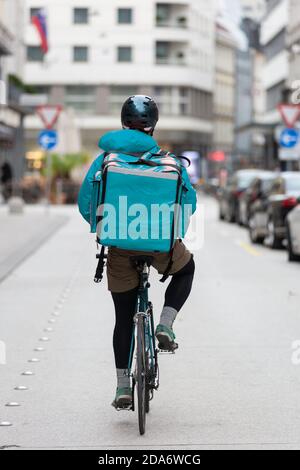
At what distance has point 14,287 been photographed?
1706 cm

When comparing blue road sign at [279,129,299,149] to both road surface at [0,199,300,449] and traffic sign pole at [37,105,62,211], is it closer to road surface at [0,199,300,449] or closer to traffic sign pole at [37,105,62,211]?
traffic sign pole at [37,105,62,211]

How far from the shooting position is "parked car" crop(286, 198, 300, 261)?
2145cm

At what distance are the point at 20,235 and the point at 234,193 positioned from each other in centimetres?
1153

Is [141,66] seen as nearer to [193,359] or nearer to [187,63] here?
[187,63]

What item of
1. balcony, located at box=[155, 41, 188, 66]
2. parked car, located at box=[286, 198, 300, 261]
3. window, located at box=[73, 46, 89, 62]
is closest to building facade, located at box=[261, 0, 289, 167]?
balcony, located at box=[155, 41, 188, 66]

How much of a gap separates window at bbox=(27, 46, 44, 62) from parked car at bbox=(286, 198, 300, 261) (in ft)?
262

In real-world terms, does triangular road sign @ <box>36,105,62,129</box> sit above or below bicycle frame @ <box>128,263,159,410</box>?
above

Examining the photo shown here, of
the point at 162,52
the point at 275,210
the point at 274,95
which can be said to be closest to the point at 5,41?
the point at 274,95

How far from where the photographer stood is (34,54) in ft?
331

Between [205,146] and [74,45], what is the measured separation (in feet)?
45.5

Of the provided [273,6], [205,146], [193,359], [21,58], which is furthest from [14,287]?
[205,146]

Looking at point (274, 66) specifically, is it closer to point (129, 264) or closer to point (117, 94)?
point (117, 94)

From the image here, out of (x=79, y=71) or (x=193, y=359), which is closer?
(x=193, y=359)

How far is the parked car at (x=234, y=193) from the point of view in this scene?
39.6 metres
